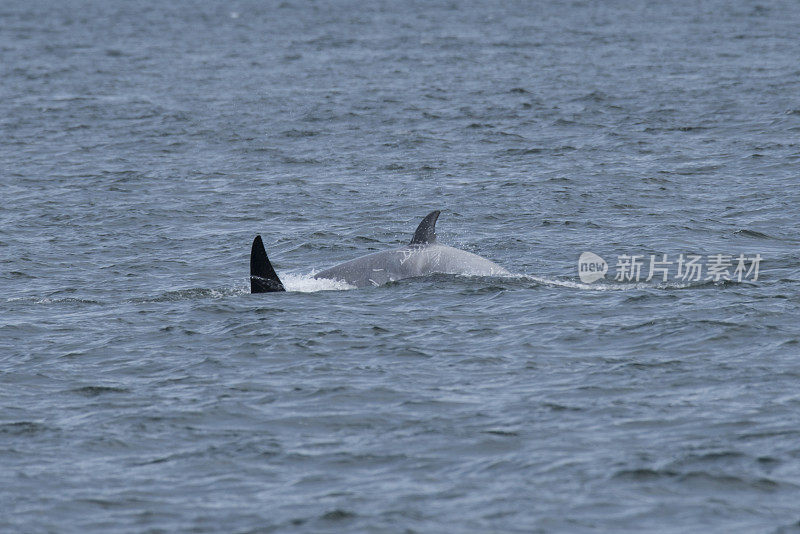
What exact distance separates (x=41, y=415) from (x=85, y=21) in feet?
299

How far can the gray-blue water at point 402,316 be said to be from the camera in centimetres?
1244

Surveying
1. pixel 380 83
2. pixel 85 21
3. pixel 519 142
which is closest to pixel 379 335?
pixel 519 142

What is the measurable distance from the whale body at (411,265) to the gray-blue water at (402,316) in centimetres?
25

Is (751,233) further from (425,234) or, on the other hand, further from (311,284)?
(311,284)

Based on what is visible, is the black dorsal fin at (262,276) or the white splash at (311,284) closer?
the black dorsal fin at (262,276)

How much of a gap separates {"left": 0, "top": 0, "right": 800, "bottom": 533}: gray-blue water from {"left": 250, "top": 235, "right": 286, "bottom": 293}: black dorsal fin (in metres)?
0.19

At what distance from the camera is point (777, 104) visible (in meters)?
39.2

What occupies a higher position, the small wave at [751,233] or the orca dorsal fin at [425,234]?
the orca dorsal fin at [425,234]

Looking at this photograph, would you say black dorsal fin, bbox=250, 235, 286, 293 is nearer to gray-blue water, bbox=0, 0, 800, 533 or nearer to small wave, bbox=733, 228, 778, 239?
gray-blue water, bbox=0, 0, 800, 533

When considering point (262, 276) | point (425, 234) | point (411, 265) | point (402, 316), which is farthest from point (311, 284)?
point (402, 316)

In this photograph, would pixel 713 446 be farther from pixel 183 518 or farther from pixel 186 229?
pixel 186 229

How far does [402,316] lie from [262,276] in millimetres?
2724
